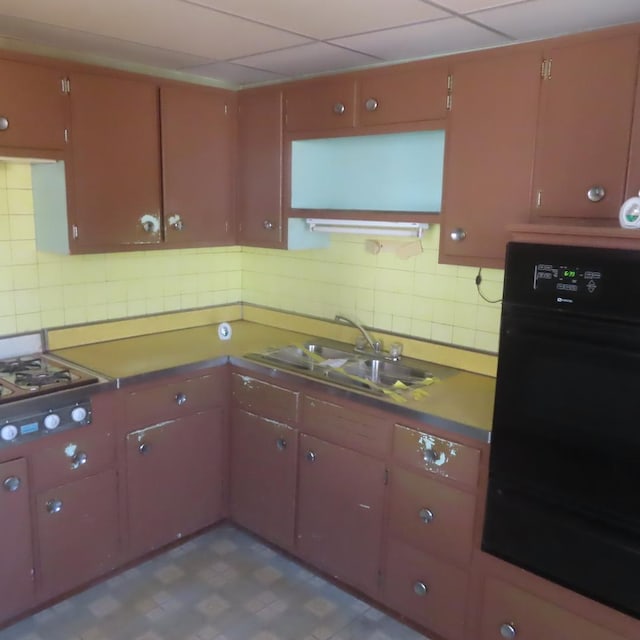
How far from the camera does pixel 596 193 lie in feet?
6.75

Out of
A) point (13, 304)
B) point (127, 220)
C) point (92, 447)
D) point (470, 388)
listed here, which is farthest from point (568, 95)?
point (13, 304)

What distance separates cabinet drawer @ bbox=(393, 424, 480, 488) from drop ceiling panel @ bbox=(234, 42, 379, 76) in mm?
1511

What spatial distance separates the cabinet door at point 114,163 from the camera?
2662 millimetres

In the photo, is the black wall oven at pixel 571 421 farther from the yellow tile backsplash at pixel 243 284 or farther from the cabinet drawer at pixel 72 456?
the cabinet drawer at pixel 72 456

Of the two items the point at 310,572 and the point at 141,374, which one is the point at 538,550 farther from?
the point at 141,374

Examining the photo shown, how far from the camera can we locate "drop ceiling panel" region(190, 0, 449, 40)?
196cm

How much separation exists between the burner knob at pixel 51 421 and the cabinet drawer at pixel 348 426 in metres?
0.98

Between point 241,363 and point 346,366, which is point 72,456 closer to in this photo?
point 241,363

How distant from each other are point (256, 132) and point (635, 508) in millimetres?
2330

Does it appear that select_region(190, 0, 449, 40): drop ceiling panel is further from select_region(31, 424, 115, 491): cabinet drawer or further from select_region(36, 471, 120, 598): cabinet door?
select_region(36, 471, 120, 598): cabinet door

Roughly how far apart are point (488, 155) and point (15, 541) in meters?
2.26

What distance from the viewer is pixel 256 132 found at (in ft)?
10.3

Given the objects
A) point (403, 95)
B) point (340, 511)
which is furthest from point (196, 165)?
point (340, 511)

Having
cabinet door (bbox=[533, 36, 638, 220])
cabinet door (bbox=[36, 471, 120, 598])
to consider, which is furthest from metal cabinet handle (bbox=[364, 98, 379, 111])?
cabinet door (bbox=[36, 471, 120, 598])
